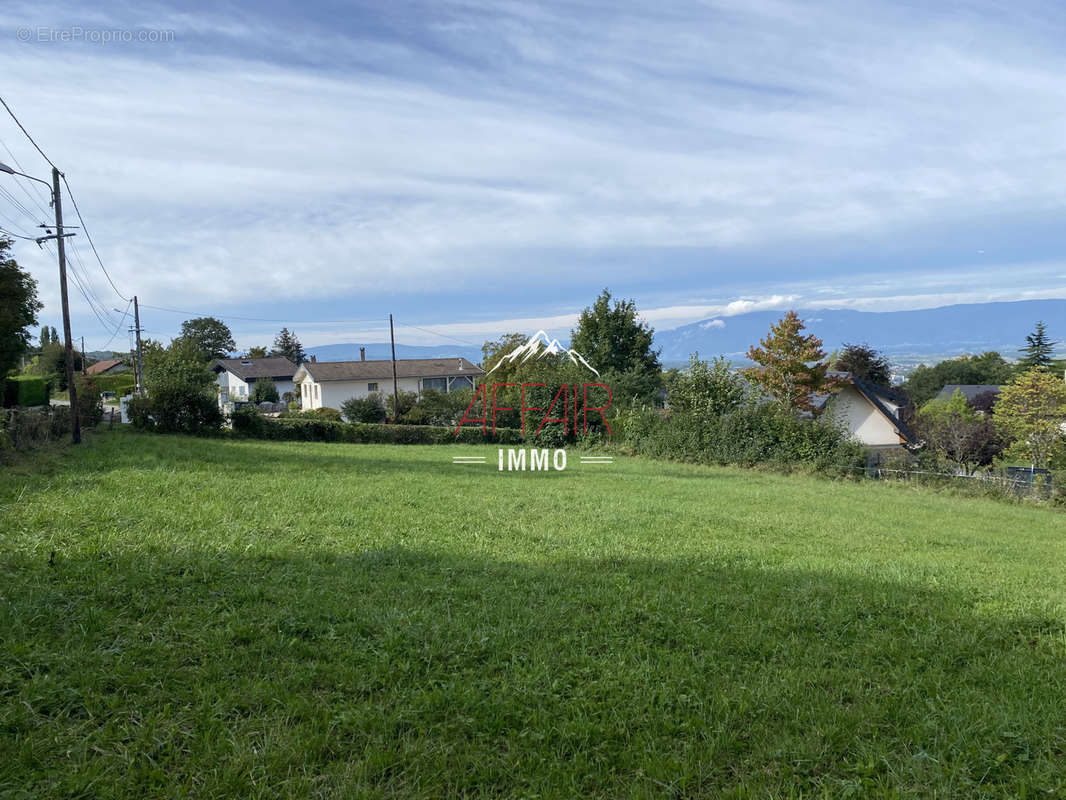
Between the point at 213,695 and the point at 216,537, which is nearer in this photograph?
the point at 213,695

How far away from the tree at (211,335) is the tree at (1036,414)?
85278 millimetres

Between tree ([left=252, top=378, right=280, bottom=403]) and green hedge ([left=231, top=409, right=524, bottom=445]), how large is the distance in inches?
1247

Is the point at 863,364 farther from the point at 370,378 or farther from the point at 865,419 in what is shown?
the point at 370,378

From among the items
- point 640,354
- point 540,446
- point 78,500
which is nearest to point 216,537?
point 78,500

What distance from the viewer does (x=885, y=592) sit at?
593cm

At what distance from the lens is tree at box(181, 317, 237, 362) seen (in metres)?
83.7

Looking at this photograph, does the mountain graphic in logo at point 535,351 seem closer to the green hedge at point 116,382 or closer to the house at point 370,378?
the house at point 370,378

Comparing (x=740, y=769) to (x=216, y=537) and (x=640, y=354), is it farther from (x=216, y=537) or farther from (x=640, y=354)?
(x=640, y=354)

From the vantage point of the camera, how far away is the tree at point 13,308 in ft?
53.4

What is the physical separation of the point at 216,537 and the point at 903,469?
2047 centimetres

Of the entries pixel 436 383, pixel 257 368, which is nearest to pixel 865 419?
pixel 436 383

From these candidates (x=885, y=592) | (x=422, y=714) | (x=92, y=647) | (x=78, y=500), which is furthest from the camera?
(x=78, y=500)

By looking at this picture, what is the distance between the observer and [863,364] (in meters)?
50.2

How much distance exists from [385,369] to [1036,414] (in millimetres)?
48474
